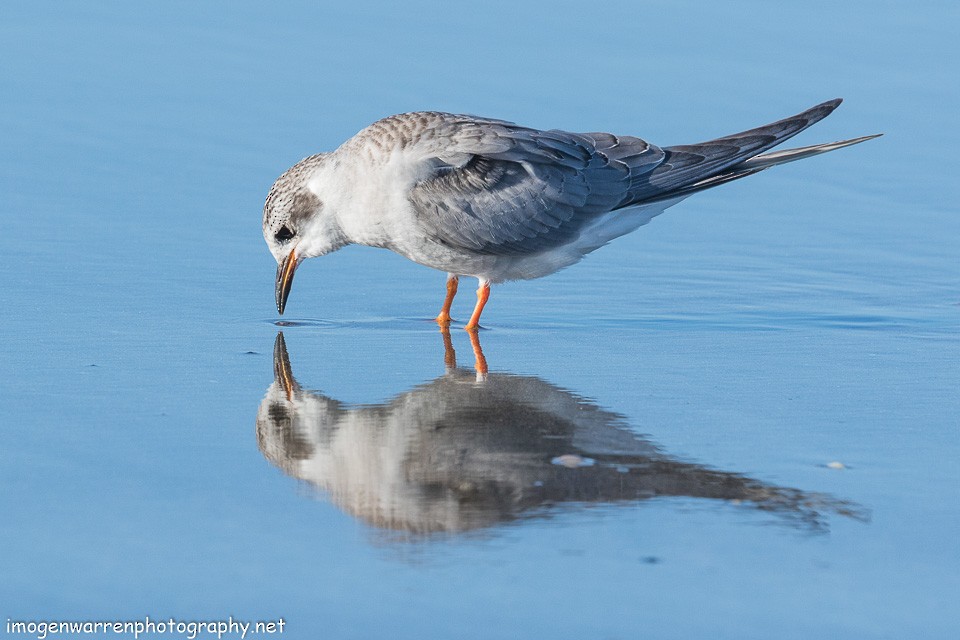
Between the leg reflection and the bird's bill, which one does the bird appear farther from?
the leg reflection

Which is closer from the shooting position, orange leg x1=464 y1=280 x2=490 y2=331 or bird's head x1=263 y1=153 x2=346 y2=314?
orange leg x1=464 y1=280 x2=490 y2=331

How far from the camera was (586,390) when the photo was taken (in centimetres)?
587

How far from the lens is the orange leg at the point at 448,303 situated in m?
7.11

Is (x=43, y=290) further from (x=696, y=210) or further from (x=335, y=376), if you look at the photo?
Answer: (x=696, y=210)

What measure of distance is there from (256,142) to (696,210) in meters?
2.78

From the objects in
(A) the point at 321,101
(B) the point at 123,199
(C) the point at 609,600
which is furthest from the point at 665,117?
(C) the point at 609,600

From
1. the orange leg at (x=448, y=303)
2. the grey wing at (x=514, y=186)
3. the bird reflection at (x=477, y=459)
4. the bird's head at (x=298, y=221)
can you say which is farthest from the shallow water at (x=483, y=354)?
the grey wing at (x=514, y=186)

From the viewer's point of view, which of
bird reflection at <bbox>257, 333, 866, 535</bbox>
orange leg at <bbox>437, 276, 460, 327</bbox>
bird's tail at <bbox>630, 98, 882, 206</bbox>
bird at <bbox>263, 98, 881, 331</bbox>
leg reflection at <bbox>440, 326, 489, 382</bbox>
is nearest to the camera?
bird reflection at <bbox>257, 333, 866, 535</bbox>

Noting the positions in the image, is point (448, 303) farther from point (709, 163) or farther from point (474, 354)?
point (709, 163)

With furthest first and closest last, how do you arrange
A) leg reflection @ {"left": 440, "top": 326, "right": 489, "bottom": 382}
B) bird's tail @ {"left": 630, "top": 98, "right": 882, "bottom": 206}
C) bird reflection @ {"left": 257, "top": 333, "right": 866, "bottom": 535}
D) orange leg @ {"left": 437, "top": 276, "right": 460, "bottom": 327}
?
1. bird's tail @ {"left": 630, "top": 98, "right": 882, "bottom": 206}
2. orange leg @ {"left": 437, "top": 276, "right": 460, "bottom": 327}
3. leg reflection @ {"left": 440, "top": 326, "right": 489, "bottom": 382}
4. bird reflection @ {"left": 257, "top": 333, "right": 866, "bottom": 535}

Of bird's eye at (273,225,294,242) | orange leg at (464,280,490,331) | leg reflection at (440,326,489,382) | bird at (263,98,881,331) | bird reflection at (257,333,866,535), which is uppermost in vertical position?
bird at (263,98,881,331)

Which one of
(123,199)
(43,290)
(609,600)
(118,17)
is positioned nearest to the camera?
(609,600)

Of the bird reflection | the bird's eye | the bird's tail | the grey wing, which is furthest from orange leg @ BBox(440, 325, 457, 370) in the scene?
the bird's tail

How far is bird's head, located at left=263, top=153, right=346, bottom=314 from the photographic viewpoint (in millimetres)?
7316
